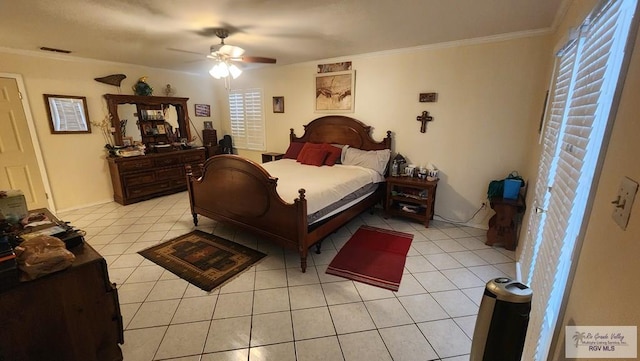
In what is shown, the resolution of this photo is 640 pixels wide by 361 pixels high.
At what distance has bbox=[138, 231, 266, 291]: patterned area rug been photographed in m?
2.47

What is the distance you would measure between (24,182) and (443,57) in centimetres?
603

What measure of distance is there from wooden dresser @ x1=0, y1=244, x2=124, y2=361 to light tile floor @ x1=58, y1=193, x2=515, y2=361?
40 centimetres

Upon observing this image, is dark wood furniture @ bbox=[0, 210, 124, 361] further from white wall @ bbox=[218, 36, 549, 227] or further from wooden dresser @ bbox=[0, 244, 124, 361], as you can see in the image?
white wall @ bbox=[218, 36, 549, 227]

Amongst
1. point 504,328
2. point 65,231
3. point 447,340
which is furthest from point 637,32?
point 65,231

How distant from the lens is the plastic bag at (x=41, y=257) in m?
1.15

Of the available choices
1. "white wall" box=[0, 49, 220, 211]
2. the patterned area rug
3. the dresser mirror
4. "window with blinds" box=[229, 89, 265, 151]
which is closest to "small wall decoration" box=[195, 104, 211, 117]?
the dresser mirror

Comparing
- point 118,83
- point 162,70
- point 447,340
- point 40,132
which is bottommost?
point 447,340

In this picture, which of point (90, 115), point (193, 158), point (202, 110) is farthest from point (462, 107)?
point (90, 115)

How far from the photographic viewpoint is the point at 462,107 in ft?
11.0

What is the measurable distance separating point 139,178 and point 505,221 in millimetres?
5448

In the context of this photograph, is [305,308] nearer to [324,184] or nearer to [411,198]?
[324,184]

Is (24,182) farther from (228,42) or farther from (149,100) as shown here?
(228,42)

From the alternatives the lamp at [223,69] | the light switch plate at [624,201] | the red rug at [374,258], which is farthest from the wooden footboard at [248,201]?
the light switch plate at [624,201]

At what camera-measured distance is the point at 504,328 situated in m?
1.01
